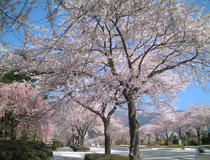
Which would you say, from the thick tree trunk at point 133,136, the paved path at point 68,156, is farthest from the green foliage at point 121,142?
the thick tree trunk at point 133,136

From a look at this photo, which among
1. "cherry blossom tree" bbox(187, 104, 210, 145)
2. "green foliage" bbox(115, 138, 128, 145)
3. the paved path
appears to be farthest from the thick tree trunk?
"green foliage" bbox(115, 138, 128, 145)

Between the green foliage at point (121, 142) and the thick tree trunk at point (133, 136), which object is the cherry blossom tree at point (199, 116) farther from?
the thick tree trunk at point (133, 136)

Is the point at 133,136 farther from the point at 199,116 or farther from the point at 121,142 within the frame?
the point at 121,142

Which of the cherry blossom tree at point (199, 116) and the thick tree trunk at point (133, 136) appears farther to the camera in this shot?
the cherry blossom tree at point (199, 116)

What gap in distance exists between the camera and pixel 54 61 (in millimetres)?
6664

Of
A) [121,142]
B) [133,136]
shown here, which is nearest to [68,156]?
[133,136]

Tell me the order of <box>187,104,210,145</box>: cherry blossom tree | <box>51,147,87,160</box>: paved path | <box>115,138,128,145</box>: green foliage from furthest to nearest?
<box>115,138,128,145</box>: green foliage
<box>187,104,210,145</box>: cherry blossom tree
<box>51,147,87,160</box>: paved path

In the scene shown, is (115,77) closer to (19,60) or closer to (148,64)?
(148,64)

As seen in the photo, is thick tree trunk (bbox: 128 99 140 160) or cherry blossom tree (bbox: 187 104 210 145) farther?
cherry blossom tree (bbox: 187 104 210 145)

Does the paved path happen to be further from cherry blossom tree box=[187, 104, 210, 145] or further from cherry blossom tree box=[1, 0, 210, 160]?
cherry blossom tree box=[187, 104, 210, 145]

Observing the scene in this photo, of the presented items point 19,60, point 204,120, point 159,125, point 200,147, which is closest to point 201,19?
point 200,147

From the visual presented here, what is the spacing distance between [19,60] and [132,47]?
190 inches

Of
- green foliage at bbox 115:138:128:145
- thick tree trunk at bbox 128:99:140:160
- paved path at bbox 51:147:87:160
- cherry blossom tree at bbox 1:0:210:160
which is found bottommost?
green foliage at bbox 115:138:128:145

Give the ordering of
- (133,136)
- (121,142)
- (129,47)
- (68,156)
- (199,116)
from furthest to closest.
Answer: (121,142) → (199,116) → (68,156) → (129,47) → (133,136)
